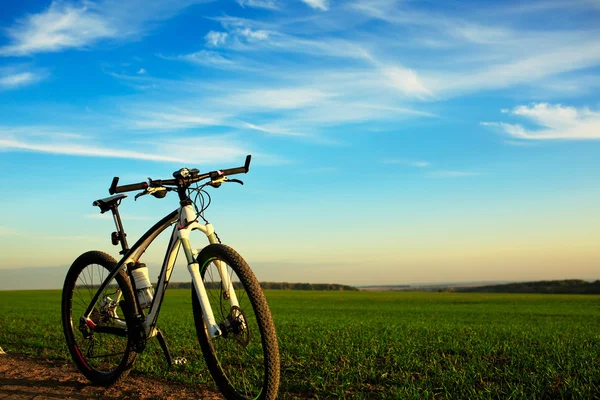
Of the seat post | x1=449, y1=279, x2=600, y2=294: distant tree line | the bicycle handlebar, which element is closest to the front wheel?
the bicycle handlebar

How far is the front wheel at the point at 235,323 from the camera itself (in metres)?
4.29

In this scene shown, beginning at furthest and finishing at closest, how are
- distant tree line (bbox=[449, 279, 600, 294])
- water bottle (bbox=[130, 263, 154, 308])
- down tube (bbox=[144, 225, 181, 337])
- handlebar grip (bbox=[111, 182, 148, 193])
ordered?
1. distant tree line (bbox=[449, 279, 600, 294])
2. water bottle (bbox=[130, 263, 154, 308])
3. handlebar grip (bbox=[111, 182, 148, 193])
4. down tube (bbox=[144, 225, 181, 337])

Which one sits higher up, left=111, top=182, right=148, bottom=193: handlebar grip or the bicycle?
left=111, top=182, right=148, bottom=193: handlebar grip

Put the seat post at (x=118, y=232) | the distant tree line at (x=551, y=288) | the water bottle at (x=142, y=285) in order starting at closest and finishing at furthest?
the water bottle at (x=142, y=285) → the seat post at (x=118, y=232) → the distant tree line at (x=551, y=288)

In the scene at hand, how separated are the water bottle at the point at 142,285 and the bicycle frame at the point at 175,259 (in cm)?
13

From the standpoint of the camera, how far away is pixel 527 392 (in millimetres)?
5000

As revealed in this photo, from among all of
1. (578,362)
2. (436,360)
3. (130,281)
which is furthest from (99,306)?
(578,362)

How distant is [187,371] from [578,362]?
15.6ft

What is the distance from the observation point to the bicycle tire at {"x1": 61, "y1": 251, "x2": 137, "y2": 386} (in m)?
6.17

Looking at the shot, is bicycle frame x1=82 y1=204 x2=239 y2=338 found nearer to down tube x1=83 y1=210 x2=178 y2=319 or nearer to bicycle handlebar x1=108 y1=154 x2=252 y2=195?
down tube x1=83 y1=210 x2=178 y2=319

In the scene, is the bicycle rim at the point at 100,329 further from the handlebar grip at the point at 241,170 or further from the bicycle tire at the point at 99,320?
A: the handlebar grip at the point at 241,170

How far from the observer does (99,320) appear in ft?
22.4

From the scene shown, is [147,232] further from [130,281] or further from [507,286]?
[507,286]

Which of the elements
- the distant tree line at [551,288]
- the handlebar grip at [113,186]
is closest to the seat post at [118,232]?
the handlebar grip at [113,186]
